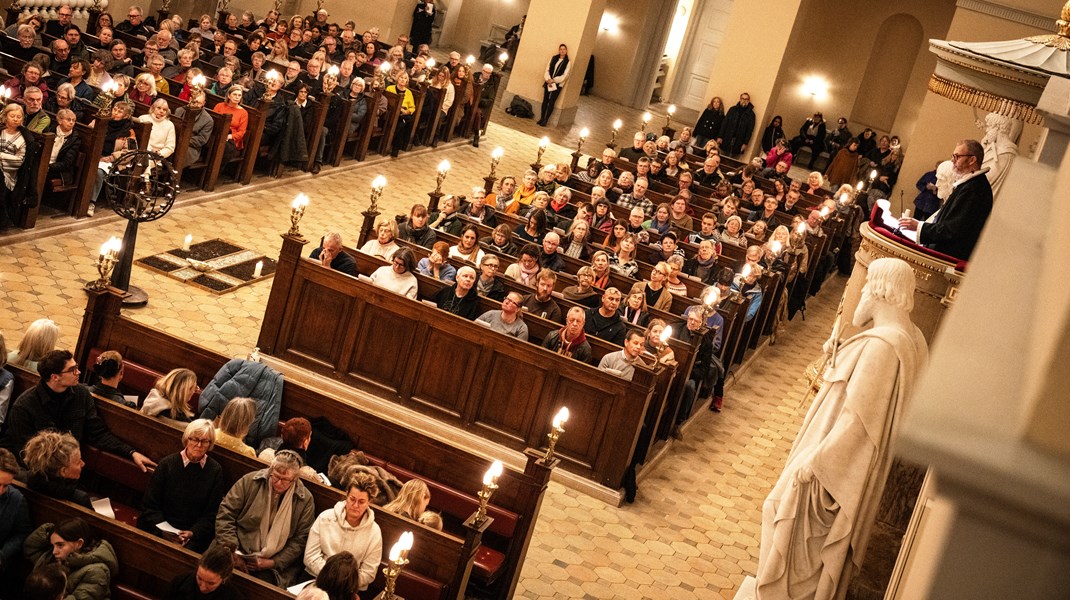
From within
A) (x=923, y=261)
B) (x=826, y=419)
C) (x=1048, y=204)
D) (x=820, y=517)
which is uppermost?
(x=1048, y=204)

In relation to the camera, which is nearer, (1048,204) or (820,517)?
(1048,204)

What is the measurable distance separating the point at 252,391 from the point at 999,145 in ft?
14.2

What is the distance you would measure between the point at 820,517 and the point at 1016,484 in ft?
13.3

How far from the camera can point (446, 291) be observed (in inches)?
345

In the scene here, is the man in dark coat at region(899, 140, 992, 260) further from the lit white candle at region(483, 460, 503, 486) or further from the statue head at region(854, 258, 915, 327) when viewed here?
the lit white candle at region(483, 460, 503, 486)

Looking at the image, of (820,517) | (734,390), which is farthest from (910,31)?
(820,517)

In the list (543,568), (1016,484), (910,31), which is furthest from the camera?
(910,31)

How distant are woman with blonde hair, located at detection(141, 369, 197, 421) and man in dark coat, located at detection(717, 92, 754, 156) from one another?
15.4m

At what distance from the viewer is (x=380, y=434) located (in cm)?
696

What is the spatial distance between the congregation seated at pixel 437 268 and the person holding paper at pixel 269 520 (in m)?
3.59

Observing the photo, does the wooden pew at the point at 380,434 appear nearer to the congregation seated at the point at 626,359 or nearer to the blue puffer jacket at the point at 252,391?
the blue puffer jacket at the point at 252,391

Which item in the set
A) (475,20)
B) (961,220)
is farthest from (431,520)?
(475,20)

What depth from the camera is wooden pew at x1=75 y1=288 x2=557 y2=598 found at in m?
6.70

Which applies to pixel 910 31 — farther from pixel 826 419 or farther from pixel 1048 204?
pixel 1048 204
